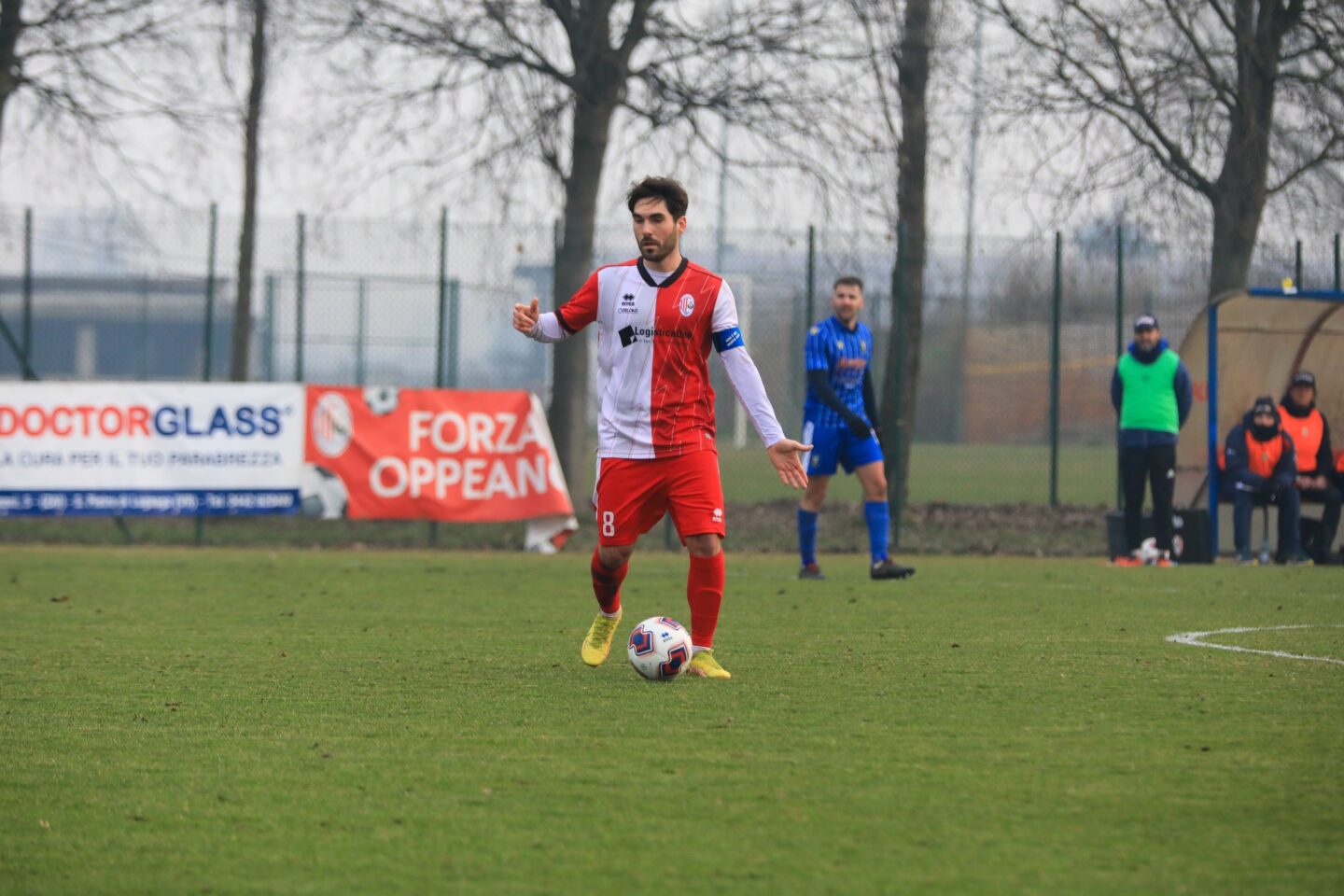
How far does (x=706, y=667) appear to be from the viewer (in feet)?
22.1

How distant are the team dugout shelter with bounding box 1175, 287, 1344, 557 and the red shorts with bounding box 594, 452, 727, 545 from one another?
9.62 metres

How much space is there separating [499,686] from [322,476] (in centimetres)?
876

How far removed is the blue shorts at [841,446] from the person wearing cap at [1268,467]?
160 inches

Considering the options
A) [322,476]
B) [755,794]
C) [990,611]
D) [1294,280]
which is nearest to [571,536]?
[322,476]

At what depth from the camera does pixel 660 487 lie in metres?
6.70

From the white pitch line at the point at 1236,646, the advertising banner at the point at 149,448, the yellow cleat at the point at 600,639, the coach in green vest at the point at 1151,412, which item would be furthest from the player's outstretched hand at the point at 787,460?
the advertising banner at the point at 149,448

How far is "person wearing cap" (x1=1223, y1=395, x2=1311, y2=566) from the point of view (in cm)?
1374

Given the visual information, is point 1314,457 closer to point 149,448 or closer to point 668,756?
point 149,448

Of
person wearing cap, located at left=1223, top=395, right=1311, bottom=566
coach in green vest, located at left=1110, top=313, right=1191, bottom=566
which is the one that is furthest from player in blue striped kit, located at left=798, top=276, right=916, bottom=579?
person wearing cap, located at left=1223, top=395, right=1311, bottom=566

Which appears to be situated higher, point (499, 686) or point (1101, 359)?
point (1101, 359)

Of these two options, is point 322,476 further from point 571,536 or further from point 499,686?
point 499,686

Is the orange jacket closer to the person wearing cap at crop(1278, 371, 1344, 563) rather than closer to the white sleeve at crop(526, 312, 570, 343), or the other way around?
the person wearing cap at crop(1278, 371, 1344, 563)

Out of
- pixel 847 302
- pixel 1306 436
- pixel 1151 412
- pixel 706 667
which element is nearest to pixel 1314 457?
pixel 1306 436

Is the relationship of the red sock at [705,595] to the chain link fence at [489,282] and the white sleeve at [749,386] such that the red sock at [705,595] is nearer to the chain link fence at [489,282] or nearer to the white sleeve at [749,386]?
the white sleeve at [749,386]
